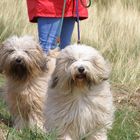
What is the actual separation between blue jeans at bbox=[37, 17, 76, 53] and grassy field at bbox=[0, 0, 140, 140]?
103cm

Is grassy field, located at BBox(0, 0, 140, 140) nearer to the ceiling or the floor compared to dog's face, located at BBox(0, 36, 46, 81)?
nearer to the floor

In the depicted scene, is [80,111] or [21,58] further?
[21,58]

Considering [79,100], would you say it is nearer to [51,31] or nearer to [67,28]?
[51,31]

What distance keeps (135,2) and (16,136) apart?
849cm

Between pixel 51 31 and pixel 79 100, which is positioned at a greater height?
pixel 51 31

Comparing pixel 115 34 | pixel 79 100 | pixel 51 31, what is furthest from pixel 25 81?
pixel 115 34

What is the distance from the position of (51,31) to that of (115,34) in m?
4.37

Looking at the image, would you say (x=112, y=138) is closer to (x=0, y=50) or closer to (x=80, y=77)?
(x=80, y=77)

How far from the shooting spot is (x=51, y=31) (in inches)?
266

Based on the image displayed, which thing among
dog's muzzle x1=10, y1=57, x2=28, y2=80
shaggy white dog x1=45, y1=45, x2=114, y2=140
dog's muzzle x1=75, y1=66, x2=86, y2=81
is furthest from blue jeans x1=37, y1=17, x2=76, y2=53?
dog's muzzle x1=75, y1=66, x2=86, y2=81

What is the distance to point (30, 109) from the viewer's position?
22.1 ft

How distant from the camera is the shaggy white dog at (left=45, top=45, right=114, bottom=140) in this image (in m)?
5.39

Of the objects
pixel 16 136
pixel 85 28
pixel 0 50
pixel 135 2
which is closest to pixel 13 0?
pixel 85 28

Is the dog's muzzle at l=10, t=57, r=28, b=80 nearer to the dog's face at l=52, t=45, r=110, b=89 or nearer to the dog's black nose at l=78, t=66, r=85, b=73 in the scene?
the dog's face at l=52, t=45, r=110, b=89
